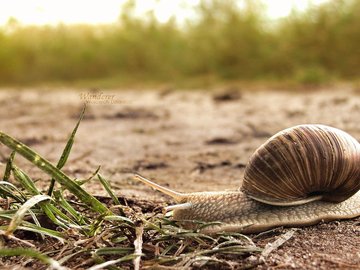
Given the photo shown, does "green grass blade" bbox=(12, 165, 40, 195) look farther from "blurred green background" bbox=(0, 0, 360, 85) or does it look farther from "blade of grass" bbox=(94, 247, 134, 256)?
"blurred green background" bbox=(0, 0, 360, 85)

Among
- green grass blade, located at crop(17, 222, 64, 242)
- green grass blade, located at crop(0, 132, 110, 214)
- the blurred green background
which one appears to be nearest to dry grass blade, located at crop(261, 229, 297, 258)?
green grass blade, located at crop(0, 132, 110, 214)

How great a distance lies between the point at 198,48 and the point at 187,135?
652cm

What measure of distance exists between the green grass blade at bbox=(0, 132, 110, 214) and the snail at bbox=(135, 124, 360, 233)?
330 mm

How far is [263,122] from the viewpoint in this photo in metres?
5.87

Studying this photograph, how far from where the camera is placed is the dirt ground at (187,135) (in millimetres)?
2111

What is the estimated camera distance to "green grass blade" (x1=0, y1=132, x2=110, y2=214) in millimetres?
1829

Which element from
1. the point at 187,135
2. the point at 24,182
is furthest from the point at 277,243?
the point at 187,135

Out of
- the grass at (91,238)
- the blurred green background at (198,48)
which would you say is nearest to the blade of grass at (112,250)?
the grass at (91,238)

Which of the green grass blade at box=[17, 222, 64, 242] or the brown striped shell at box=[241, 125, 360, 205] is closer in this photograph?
the green grass blade at box=[17, 222, 64, 242]

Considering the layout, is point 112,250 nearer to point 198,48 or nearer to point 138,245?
point 138,245

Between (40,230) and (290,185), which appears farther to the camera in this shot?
(290,185)

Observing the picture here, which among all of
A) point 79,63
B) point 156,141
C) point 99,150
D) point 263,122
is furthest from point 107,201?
point 79,63

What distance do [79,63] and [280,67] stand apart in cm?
499

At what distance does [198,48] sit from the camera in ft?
38.1
